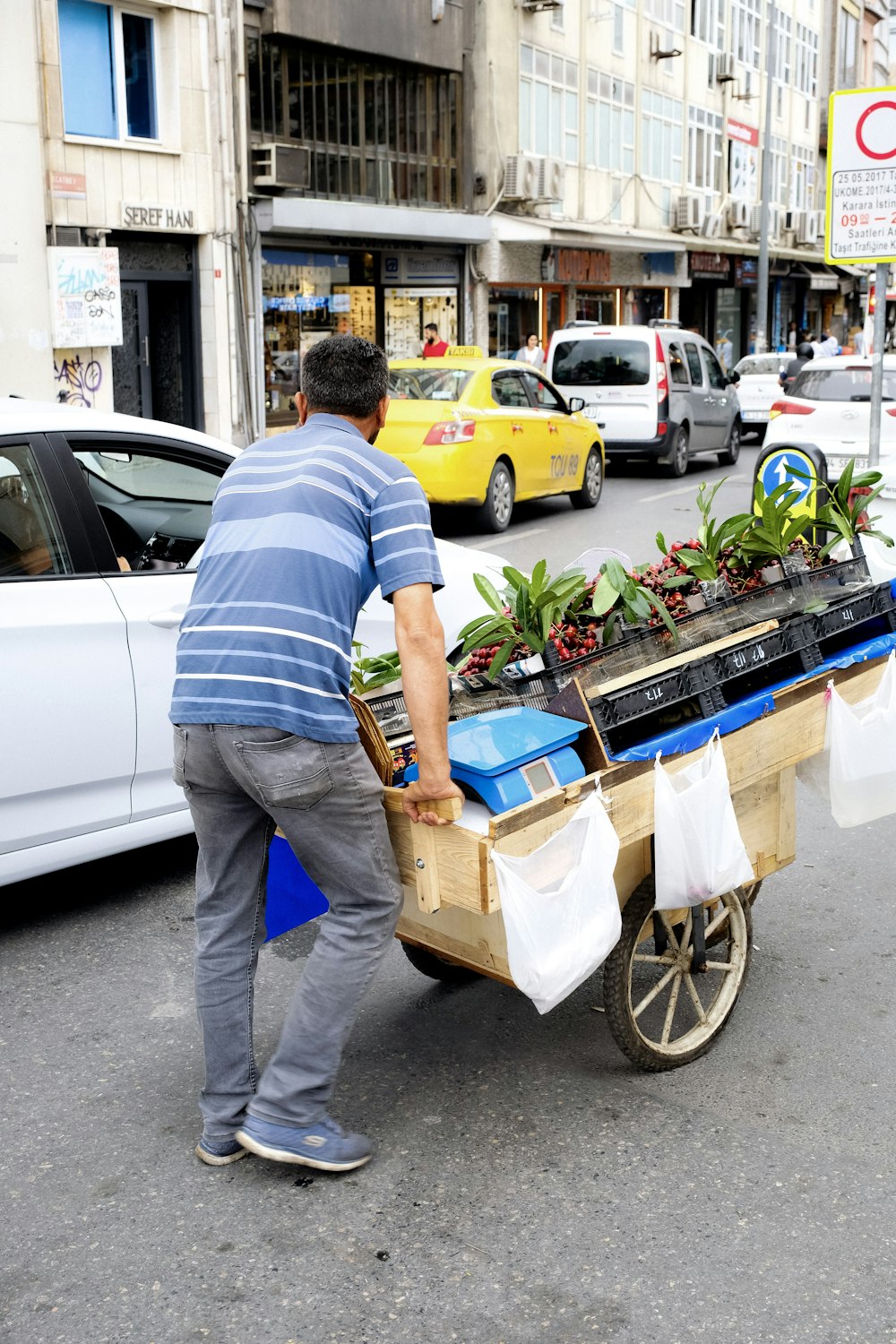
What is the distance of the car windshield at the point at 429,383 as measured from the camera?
13930 millimetres

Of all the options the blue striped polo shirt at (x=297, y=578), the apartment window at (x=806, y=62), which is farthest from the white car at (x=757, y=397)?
the apartment window at (x=806, y=62)

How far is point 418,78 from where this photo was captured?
83.6 feet

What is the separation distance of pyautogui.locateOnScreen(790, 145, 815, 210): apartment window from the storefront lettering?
32.5 meters

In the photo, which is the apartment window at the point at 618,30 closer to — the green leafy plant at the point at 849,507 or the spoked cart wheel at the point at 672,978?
the green leafy plant at the point at 849,507

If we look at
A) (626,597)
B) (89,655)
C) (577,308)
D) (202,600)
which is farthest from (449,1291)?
(577,308)

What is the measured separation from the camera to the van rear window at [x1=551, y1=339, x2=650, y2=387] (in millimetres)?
18469

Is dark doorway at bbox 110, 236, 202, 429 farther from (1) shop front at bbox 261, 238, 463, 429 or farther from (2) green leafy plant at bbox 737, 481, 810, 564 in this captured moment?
(2) green leafy plant at bbox 737, 481, 810, 564

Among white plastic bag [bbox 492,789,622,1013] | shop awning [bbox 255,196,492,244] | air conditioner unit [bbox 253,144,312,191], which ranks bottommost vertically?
white plastic bag [bbox 492,789,622,1013]

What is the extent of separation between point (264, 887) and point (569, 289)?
3035 centimetres

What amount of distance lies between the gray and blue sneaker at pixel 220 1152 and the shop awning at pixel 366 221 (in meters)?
18.7

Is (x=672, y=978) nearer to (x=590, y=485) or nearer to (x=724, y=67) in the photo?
(x=590, y=485)

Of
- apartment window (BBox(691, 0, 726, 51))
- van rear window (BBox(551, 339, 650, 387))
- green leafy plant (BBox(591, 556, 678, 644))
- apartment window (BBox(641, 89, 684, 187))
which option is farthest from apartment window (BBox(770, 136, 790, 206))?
green leafy plant (BBox(591, 556, 678, 644))

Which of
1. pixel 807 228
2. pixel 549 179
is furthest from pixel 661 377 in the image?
pixel 807 228

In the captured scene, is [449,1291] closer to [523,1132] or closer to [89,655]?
[523,1132]
